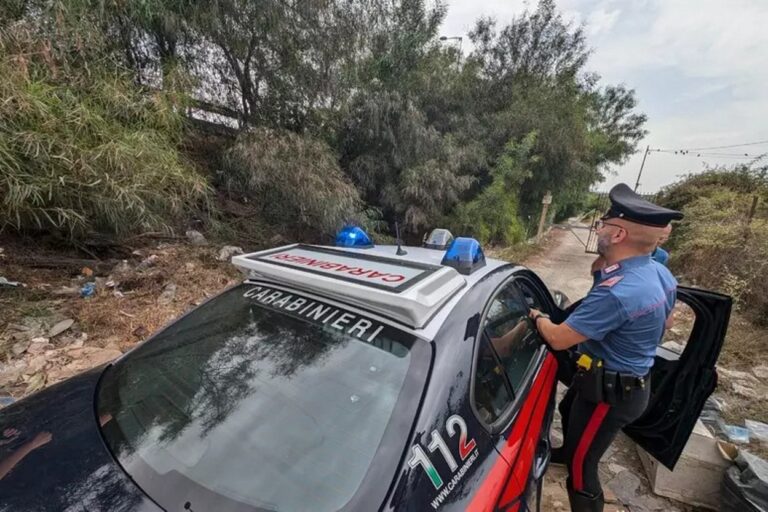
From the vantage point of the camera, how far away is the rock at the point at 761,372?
3.41 m

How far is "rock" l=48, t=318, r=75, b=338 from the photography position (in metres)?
2.96

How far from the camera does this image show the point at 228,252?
15.7 ft

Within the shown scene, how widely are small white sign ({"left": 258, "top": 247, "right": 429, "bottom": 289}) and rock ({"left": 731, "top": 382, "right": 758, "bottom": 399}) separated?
367 cm

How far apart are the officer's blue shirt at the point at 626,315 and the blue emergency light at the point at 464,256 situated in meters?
0.48

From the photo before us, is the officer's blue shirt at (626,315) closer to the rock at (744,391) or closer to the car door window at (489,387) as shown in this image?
the car door window at (489,387)

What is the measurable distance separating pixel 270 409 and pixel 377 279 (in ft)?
1.67

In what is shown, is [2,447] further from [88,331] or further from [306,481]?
[88,331]

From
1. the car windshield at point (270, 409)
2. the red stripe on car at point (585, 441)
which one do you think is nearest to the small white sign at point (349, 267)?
Answer: the car windshield at point (270, 409)

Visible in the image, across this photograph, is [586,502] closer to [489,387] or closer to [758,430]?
[489,387]

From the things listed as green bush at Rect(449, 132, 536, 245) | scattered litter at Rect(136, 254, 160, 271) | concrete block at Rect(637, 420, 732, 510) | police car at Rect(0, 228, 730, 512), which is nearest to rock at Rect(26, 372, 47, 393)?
police car at Rect(0, 228, 730, 512)

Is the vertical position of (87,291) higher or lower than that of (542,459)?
lower

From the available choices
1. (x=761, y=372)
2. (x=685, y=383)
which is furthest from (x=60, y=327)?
(x=761, y=372)

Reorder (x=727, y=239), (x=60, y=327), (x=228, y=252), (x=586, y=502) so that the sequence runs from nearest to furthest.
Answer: (x=586, y=502) < (x=60, y=327) < (x=228, y=252) < (x=727, y=239)

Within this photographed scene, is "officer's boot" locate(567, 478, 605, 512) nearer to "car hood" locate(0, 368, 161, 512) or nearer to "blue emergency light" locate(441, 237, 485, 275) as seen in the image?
"blue emergency light" locate(441, 237, 485, 275)
